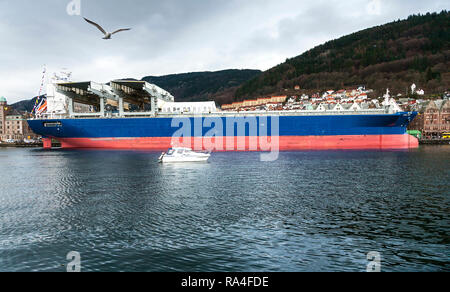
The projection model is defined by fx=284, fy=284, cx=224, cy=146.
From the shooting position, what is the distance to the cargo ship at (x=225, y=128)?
47312mm

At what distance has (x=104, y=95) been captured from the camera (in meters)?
49.4

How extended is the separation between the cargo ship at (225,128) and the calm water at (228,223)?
25.0m

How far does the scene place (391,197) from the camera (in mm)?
16719

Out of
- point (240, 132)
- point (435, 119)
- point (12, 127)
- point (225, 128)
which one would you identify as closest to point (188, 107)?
point (225, 128)

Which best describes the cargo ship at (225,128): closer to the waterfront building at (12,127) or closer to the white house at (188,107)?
the white house at (188,107)

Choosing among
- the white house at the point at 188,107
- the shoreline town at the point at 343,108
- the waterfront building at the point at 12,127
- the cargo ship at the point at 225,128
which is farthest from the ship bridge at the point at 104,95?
the waterfront building at the point at 12,127

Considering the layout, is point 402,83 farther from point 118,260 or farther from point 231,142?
point 118,260

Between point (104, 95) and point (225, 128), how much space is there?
2181 centimetres

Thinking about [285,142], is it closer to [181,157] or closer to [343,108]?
[181,157]

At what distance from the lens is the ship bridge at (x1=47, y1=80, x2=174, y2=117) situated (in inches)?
1908

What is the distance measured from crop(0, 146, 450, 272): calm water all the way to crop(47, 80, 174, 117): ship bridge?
2818 centimetres

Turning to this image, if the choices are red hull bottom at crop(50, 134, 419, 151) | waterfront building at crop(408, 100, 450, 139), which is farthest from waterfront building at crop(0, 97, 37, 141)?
waterfront building at crop(408, 100, 450, 139)

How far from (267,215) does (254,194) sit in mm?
4095
